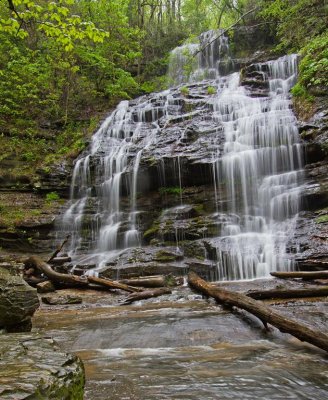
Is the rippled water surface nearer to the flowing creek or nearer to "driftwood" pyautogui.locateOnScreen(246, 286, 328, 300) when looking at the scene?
the flowing creek

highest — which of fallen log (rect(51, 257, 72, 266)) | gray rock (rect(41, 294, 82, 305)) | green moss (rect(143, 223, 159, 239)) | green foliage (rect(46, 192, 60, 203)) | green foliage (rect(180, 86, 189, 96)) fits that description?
green foliage (rect(180, 86, 189, 96))

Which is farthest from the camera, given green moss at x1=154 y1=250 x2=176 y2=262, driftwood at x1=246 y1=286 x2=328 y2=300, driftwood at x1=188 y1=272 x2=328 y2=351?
green moss at x1=154 y1=250 x2=176 y2=262

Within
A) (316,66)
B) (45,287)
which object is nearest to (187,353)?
(45,287)

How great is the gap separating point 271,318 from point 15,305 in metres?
3.20

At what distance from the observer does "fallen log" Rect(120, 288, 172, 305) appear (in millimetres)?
7180

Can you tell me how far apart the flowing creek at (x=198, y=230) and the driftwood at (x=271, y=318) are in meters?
0.17

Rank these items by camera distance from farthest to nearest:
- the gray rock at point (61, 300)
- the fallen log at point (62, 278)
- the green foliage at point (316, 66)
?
the green foliage at point (316, 66)
the fallen log at point (62, 278)
the gray rock at point (61, 300)

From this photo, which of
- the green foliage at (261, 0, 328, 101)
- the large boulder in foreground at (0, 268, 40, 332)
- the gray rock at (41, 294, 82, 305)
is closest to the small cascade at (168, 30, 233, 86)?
the green foliage at (261, 0, 328, 101)

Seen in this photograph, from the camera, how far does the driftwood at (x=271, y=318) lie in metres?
3.78

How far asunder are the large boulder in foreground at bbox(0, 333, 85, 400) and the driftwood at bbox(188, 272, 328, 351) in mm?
2640

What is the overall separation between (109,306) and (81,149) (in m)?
11.3

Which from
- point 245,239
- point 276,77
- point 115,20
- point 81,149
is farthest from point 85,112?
point 245,239

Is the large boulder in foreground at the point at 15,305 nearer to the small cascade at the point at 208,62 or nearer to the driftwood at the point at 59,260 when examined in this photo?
the driftwood at the point at 59,260

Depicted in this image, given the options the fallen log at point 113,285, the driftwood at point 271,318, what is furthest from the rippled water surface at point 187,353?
the fallen log at point 113,285
